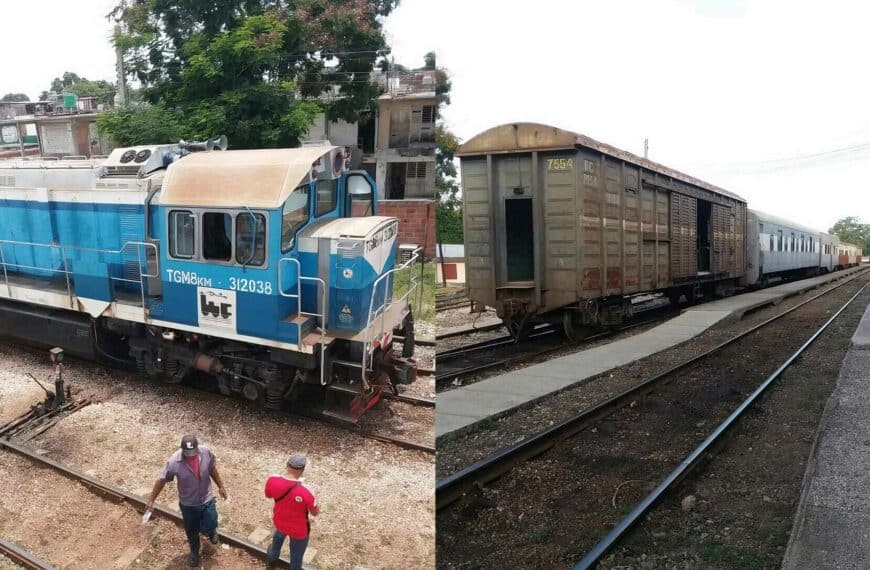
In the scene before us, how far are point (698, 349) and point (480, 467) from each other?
761 cm

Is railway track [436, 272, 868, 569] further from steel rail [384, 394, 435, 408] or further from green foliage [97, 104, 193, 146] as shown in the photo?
green foliage [97, 104, 193, 146]

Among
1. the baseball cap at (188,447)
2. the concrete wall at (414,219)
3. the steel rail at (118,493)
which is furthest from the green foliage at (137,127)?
the baseball cap at (188,447)

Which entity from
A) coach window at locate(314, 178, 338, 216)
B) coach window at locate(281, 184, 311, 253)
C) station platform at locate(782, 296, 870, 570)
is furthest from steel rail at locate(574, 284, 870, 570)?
coach window at locate(314, 178, 338, 216)

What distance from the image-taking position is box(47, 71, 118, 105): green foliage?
451 inches

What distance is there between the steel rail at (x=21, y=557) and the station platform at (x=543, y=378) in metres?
3.20

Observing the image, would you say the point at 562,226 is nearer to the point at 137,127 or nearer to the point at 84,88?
the point at 137,127

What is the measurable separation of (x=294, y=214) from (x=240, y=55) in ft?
22.4

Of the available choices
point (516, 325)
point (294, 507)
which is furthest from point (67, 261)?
point (516, 325)

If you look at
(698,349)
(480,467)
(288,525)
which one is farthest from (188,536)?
(698,349)

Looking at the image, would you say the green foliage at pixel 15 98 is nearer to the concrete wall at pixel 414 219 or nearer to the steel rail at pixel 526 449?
the concrete wall at pixel 414 219

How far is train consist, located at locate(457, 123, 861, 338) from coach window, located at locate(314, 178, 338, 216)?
1658 millimetres

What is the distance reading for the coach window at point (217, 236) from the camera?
6820 millimetres

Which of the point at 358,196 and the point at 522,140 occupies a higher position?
the point at 522,140

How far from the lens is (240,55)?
12.1 metres
